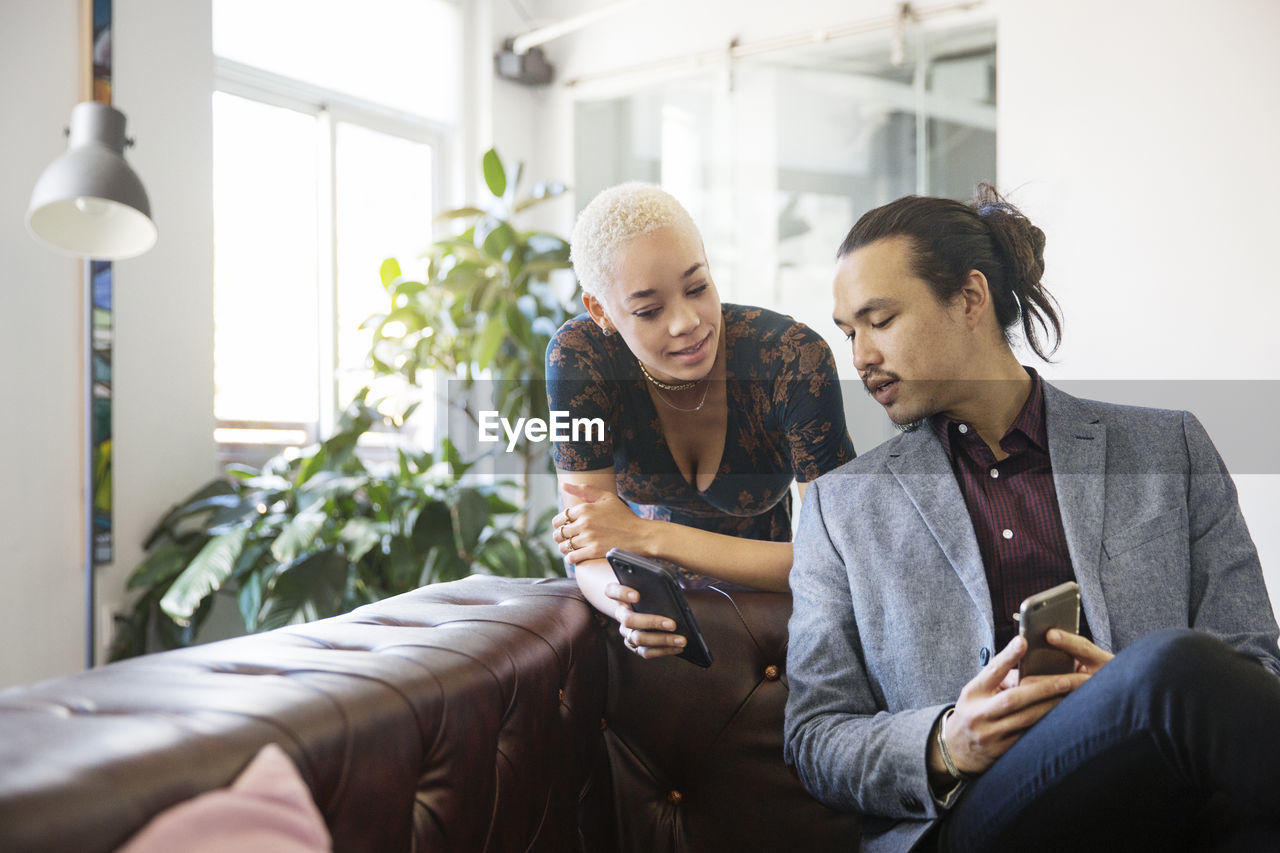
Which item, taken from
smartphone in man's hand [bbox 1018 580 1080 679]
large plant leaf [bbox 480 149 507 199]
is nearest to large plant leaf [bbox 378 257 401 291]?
large plant leaf [bbox 480 149 507 199]

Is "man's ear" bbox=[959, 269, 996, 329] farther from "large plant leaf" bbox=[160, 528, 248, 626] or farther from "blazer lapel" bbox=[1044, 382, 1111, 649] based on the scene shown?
"large plant leaf" bbox=[160, 528, 248, 626]

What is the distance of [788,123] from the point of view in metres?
4.27

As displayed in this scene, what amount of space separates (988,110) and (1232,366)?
4.13 ft

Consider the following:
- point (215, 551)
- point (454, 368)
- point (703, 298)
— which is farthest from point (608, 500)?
point (454, 368)

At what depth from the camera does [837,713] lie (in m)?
1.27

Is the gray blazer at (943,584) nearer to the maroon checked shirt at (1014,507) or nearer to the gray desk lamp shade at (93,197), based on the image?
the maroon checked shirt at (1014,507)

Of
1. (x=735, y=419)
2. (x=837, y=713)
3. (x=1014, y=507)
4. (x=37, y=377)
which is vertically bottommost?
(x=837, y=713)

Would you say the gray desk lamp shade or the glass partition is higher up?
the glass partition

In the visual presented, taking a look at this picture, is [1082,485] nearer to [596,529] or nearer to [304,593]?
[596,529]

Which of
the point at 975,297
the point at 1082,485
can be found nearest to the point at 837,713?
the point at 1082,485

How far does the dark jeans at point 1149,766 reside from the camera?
0.93 meters

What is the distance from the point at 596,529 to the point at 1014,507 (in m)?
0.61

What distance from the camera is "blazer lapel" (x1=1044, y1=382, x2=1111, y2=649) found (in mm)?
1283

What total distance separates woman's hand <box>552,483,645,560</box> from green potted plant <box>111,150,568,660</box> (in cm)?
159
